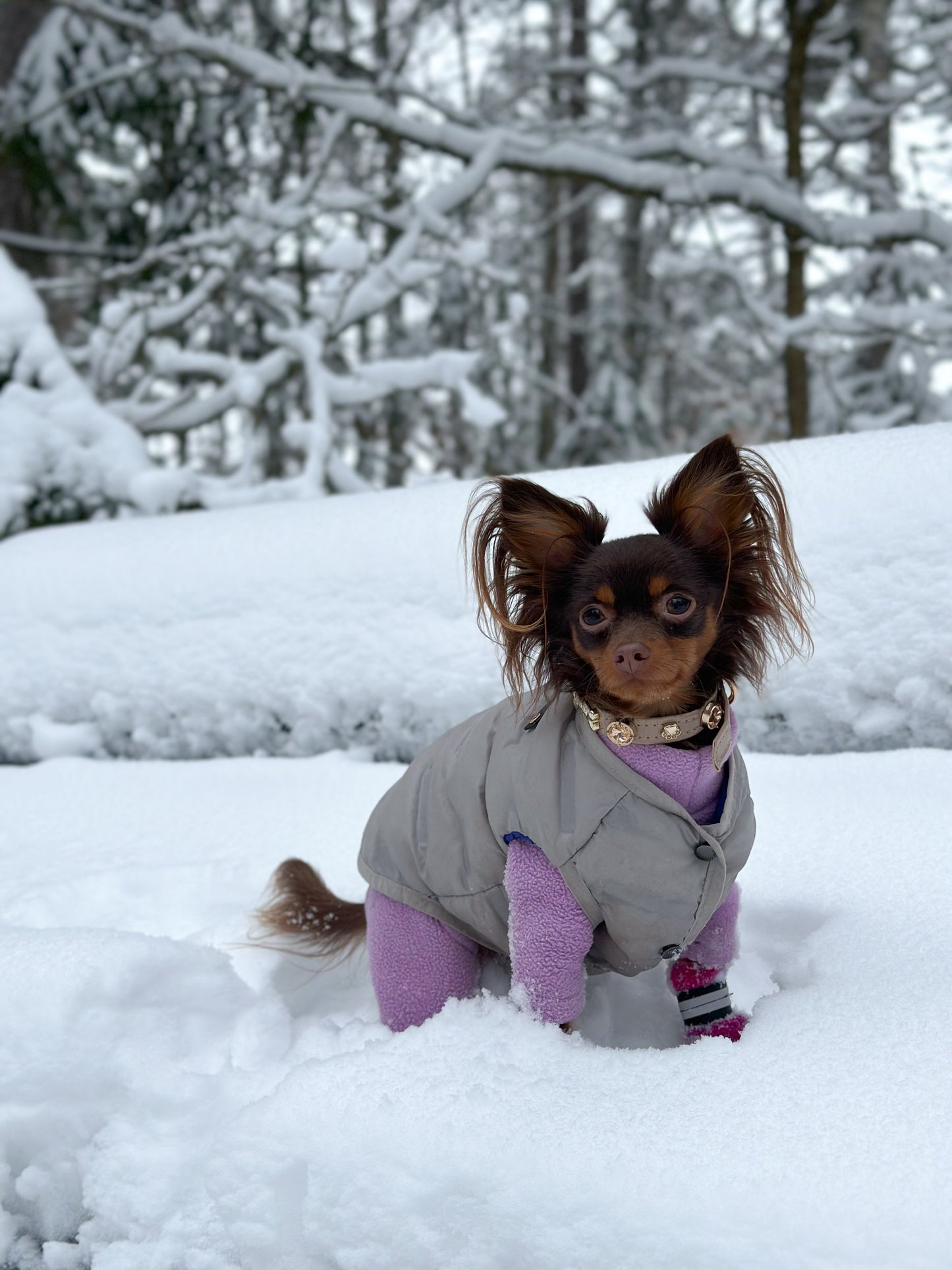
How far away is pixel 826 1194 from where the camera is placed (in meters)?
1.16

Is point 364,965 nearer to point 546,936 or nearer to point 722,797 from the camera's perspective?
point 546,936

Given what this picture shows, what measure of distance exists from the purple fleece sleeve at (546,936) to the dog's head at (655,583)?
305 millimetres

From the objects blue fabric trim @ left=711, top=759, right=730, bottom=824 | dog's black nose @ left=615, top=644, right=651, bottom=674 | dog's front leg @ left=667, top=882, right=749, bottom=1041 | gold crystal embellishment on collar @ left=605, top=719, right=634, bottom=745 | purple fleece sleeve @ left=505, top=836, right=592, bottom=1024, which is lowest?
dog's front leg @ left=667, top=882, right=749, bottom=1041

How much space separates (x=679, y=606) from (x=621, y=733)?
233 millimetres

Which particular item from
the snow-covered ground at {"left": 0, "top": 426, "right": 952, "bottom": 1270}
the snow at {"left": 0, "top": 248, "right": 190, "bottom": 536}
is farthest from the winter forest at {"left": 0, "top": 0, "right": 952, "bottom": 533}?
the snow-covered ground at {"left": 0, "top": 426, "right": 952, "bottom": 1270}

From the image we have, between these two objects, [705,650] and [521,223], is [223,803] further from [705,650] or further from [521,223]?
[521,223]

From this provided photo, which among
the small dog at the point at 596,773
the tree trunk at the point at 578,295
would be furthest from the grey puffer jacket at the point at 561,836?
the tree trunk at the point at 578,295

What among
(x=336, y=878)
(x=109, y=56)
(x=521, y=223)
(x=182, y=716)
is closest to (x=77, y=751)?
(x=182, y=716)

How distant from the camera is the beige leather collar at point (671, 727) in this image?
1595 millimetres

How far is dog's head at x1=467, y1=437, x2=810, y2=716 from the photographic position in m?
1.57

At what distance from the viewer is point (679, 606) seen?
1.59 metres

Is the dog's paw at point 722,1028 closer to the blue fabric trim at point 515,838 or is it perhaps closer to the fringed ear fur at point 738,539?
the blue fabric trim at point 515,838

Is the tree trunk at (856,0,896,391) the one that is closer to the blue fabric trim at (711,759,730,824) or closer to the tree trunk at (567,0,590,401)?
the tree trunk at (567,0,590,401)

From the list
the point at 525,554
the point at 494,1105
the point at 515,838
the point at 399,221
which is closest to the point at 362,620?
the point at 525,554
